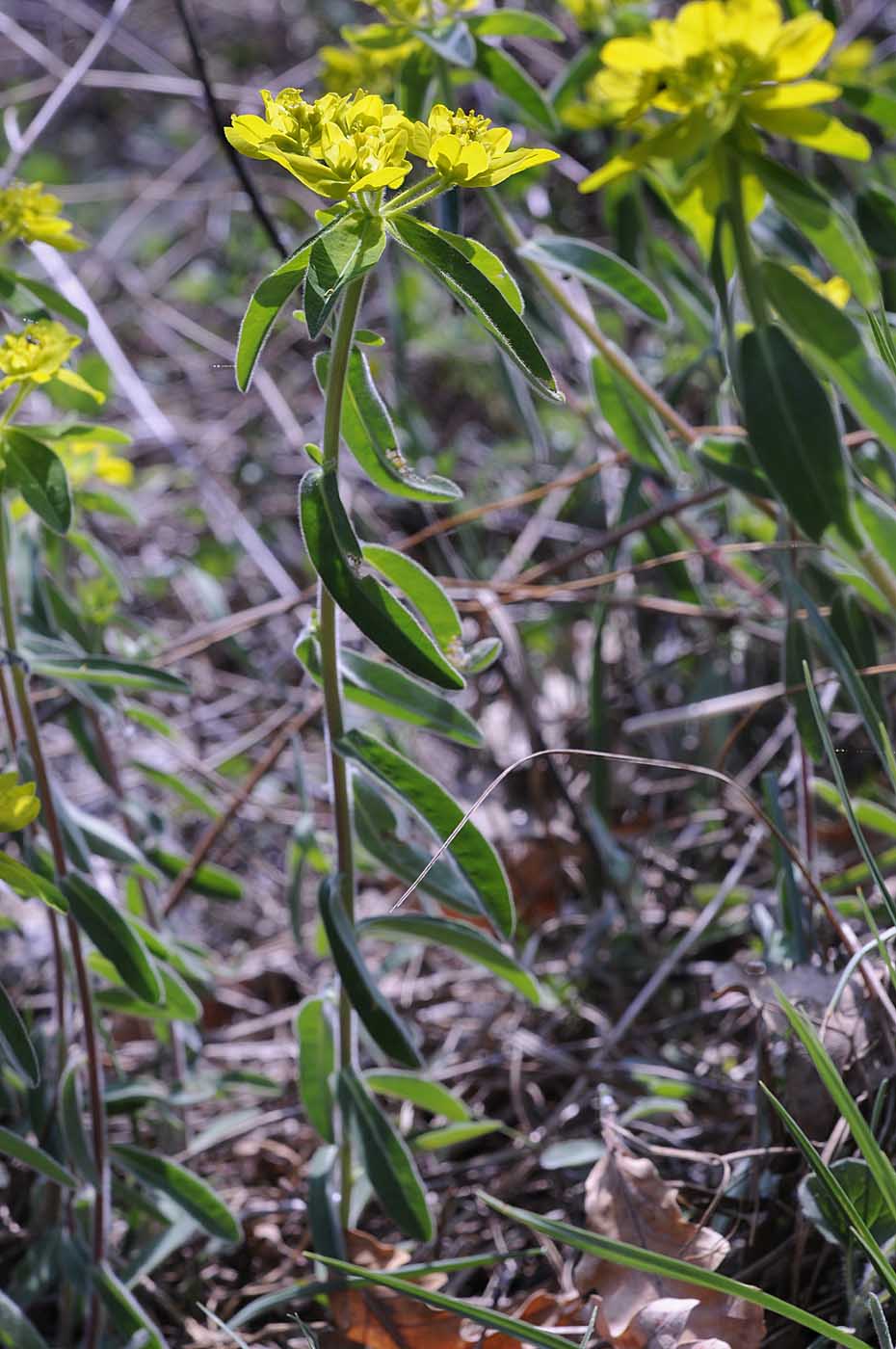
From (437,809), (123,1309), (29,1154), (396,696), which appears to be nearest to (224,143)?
(396,696)

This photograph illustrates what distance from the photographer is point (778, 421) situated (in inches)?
44.9

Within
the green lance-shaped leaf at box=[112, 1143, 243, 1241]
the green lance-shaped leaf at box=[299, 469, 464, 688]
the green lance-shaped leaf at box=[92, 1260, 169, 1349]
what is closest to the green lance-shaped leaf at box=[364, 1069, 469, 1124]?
the green lance-shaped leaf at box=[112, 1143, 243, 1241]

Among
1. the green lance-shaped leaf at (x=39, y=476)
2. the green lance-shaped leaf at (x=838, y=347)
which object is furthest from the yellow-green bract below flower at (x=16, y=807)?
the green lance-shaped leaf at (x=838, y=347)

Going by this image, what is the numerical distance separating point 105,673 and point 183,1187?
568mm

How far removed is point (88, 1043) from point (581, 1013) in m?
0.74

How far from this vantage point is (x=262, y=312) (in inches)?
40.0

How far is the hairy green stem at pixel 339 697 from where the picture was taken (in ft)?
3.37

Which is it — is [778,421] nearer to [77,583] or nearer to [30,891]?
[30,891]

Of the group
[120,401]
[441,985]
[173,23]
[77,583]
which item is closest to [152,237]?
[120,401]

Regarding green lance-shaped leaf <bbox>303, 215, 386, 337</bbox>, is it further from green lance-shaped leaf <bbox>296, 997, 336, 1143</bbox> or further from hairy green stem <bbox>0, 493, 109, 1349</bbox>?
green lance-shaped leaf <bbox>296, 997, 336, 1143</bbox>

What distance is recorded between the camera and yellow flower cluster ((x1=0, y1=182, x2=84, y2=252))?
1.30 meters

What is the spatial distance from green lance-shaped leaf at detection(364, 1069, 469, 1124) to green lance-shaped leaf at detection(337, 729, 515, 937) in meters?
0.28

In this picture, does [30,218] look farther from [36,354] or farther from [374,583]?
[374,583]

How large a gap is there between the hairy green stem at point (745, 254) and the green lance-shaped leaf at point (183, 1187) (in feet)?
3.53
